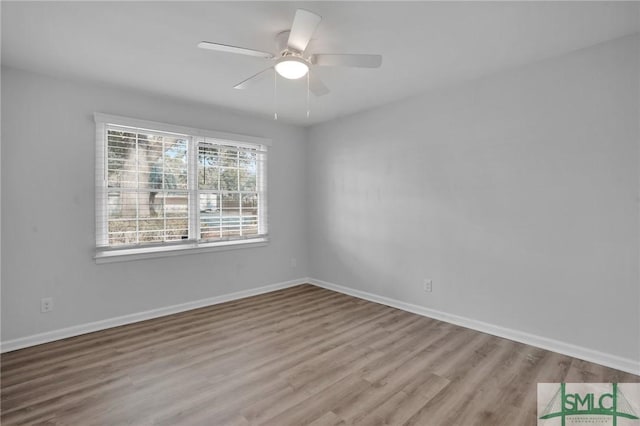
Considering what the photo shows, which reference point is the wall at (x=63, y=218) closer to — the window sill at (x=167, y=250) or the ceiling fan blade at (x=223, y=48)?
the window sill at (x=167, y=250)

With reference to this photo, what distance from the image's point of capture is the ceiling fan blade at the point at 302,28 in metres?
1.79

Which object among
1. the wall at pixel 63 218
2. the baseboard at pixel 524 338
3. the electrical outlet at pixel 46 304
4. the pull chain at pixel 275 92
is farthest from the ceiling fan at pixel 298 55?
the electrical outlet at pixel 46 304

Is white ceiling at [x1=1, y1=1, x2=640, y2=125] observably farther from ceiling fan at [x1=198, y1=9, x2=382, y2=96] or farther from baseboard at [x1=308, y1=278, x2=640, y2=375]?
baseboard at [x1=308, y1=278, x2=640, y2=375]

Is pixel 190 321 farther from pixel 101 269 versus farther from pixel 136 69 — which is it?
pixel 136 69

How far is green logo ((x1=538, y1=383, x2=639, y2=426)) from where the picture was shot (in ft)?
6.33

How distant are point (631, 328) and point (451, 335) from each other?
1314 mm

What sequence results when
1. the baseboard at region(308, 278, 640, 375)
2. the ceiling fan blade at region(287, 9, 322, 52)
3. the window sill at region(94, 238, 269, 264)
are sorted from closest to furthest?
the ceiling fan blade at region(287, 9, 322, 52), the baseboard at region(308, 278, 640, 375), the window sill at region(94, 238, 269, 264)

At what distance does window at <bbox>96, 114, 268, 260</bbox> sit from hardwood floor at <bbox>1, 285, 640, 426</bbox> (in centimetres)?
98

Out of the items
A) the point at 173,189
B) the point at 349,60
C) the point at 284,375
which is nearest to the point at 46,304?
the point at 173,189

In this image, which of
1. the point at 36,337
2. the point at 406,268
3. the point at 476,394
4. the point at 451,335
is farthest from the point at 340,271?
the point at 36,337

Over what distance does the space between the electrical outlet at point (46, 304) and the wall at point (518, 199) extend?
133 inches

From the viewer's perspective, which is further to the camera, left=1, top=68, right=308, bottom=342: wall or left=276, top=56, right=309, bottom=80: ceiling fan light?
left=1, top=68, right=308, bottom=342: wall

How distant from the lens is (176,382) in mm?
2322

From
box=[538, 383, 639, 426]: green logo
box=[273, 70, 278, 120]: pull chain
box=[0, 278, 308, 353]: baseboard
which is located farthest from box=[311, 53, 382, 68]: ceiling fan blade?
box=[0, 278, 308, 353]: baseboard
